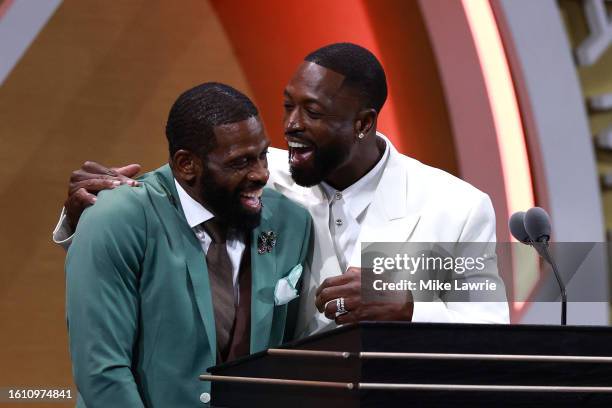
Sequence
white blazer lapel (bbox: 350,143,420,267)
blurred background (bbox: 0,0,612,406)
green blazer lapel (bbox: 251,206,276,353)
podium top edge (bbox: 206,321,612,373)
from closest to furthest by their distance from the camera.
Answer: podium top edge (bbox: 206,321,612,373), green blazer lapel (bbox: 251,206,276,353), white blazer lapel (bbox: 350,143,420,267), blurred background (bbox: 0,0,612,406)

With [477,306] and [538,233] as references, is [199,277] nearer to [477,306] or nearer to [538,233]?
[477,306]

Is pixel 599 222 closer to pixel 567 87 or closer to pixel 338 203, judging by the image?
pixel 567 87

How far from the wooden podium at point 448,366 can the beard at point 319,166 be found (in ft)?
3.05

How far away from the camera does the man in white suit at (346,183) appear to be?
2.70 metres

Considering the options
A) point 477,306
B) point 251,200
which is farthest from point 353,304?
point 251,200

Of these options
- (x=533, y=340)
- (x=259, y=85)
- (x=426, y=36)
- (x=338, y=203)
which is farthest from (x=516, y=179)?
(x=533, y=340)

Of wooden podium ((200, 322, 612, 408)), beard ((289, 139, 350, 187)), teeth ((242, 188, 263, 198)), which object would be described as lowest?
wooden podium ((200, 322, 612, 408))

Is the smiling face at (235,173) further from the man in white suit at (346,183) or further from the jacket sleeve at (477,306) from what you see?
the jacket sleeve at (477,306)

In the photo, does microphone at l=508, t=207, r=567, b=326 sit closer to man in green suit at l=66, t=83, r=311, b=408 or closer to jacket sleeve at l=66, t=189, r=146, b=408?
man in green suit at l=66, t=83, r=311, b=408

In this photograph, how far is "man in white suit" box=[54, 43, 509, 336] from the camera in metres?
2.70

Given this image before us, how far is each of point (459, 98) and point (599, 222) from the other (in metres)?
0.74

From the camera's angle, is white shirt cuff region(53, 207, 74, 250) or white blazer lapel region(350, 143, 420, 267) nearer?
white shirt cuff region(53, 207, 74, 250)

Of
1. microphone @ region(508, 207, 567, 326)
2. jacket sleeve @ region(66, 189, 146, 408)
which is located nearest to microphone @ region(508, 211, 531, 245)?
→ microphone @ region(508, 207, 567, 326)

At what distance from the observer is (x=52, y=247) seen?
3994 mm
